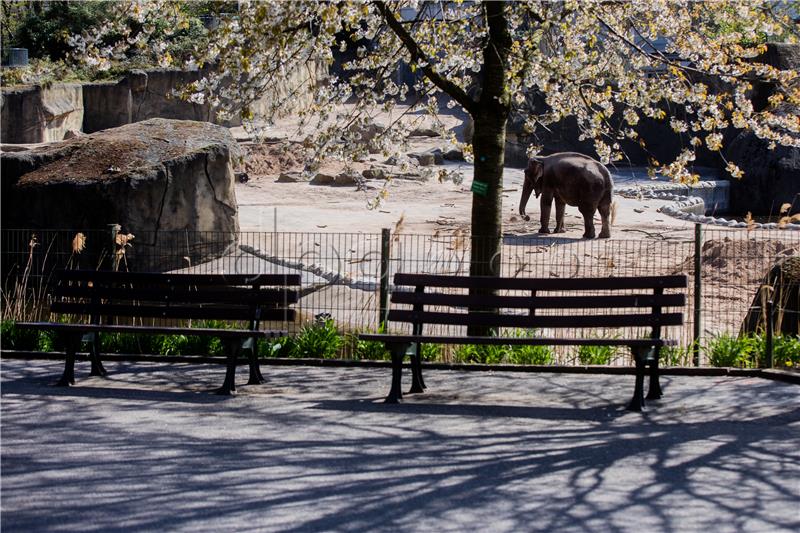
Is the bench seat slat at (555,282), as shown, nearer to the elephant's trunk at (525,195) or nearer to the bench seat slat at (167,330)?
the bench seat slat at (167,330)

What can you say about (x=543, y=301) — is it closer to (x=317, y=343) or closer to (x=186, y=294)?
(x=317, y=343)

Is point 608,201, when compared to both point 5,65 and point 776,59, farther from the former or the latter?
point 5,65

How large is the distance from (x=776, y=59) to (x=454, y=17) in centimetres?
2295

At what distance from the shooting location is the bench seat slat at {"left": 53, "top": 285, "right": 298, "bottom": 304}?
952 cm

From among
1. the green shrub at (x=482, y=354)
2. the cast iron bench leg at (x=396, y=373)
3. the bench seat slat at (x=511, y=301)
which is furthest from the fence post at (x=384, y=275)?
the cast iron bench leg at (x=396, y=373)

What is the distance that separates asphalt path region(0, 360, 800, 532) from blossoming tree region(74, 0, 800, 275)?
105 inches

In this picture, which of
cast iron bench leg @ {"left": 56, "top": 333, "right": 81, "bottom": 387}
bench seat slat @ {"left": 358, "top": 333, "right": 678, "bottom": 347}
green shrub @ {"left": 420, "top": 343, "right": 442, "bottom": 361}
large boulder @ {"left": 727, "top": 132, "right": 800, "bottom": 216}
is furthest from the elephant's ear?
cast iron bench leg @ {"left": 56, "top": 333, "right": 81, "bottom": 387}

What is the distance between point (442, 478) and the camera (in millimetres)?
6555

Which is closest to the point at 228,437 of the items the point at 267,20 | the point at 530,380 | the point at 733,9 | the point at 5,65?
the point at 530,380

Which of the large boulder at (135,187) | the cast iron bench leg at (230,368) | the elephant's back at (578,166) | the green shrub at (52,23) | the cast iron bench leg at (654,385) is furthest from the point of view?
the green shrub at (52,23)

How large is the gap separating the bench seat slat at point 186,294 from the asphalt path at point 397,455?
71 cm

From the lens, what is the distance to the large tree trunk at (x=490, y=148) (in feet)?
35.4

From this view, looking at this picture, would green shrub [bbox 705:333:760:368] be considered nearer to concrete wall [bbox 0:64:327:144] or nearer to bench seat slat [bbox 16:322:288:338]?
bench seat slat [bbox 16:322:288:338]

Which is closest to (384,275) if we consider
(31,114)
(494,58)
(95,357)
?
(494,58)
